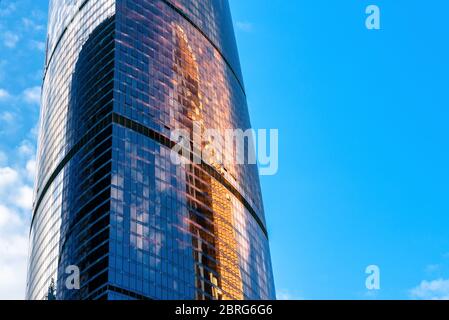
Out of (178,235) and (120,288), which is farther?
(178,235)

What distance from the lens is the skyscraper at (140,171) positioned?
11419 centimetres

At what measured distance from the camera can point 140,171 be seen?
399 feet

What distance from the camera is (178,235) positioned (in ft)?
390

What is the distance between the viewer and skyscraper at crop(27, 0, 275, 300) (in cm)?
11419

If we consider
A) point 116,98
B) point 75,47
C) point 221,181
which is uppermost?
point 75,47
